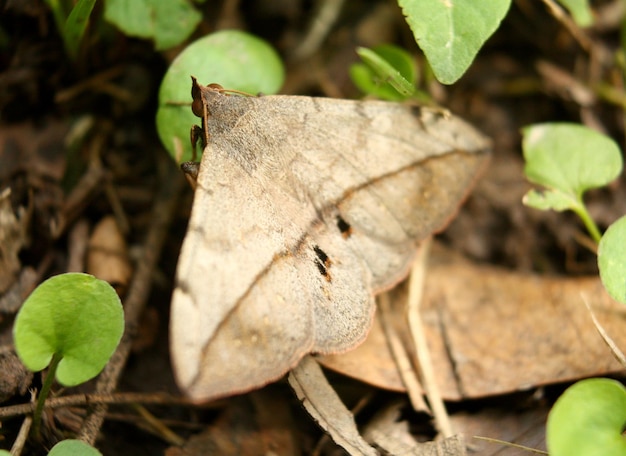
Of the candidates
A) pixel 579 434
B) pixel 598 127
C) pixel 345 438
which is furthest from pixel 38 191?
pixel 598 127

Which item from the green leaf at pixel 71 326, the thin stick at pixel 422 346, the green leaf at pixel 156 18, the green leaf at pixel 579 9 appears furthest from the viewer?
the green leaf at pixel 579 9

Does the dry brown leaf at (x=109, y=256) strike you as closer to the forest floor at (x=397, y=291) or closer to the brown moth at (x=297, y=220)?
the forest floor at (x=397, y=291)

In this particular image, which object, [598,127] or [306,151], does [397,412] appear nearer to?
[306,151]

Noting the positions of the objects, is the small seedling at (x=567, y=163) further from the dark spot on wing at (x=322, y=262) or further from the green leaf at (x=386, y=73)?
the dark spot on wing at (x=322, y=262)

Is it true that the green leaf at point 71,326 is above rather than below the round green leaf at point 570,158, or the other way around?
below

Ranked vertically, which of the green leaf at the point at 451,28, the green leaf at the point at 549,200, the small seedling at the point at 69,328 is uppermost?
the green leaf at the point at 451,28

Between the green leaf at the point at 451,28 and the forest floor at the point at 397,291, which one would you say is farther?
the forest floor at the point at 397,291

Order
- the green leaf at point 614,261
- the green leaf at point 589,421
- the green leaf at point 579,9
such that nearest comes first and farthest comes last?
the green leaf at point 589,421 < the green leaf at point 614,261 < the green leaf at point 579,9

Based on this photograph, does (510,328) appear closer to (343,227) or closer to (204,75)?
(343,227)

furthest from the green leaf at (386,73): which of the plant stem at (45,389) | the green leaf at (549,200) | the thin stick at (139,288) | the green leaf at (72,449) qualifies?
the green leaf at (72,449)
